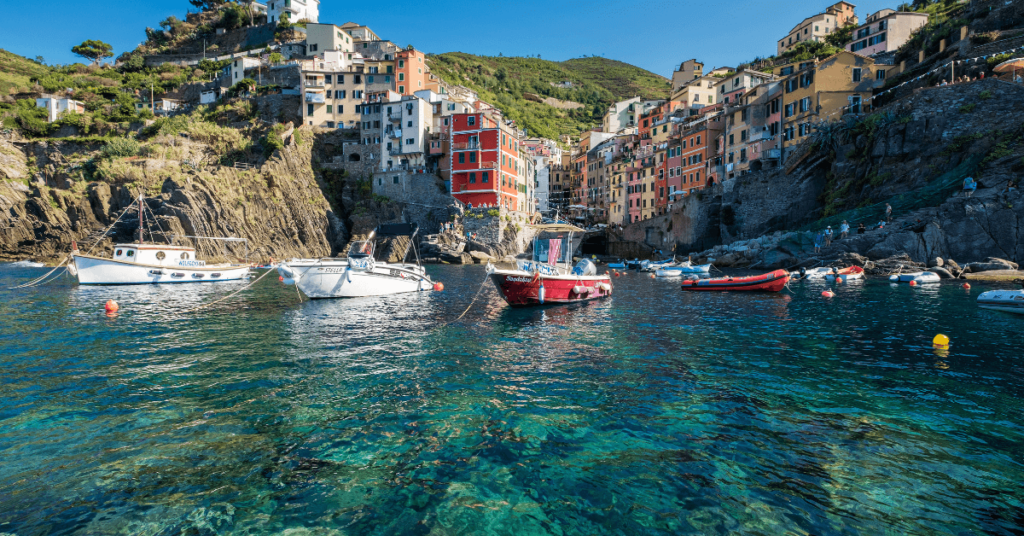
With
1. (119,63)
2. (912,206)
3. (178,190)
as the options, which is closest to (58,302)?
(178,190)

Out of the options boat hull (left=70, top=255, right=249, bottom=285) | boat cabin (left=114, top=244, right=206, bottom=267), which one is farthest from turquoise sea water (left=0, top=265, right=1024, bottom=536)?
boat cabin (left=114, top=244, right=206, bottom=267)

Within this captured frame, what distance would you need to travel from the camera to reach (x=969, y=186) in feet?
110

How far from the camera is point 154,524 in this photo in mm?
5488

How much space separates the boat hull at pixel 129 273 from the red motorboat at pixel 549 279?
1073 inches

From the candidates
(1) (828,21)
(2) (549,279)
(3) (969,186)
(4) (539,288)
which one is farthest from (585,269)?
(1) (828,21)

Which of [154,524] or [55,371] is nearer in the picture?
[154,524]

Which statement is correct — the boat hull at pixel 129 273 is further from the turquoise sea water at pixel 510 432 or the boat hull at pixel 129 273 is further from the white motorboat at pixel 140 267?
the turquoise sea water at pixel 510 432

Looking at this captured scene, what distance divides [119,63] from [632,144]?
10547 centimetres

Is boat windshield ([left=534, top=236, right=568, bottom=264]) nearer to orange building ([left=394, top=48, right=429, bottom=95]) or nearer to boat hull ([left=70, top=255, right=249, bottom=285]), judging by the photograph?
boat hull ([left=70, top=255, right=249, bottom=285])

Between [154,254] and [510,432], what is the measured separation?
37.8m

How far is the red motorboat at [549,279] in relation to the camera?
A: 22453mm

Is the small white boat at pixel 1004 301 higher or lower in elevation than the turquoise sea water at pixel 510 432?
higher

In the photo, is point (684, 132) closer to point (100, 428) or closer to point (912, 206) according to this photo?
point (912, 206)

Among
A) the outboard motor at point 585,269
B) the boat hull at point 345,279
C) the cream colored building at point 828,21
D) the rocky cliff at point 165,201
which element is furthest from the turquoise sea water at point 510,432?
the cream colored building at point 828,21
